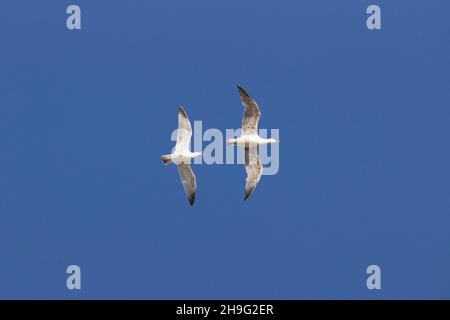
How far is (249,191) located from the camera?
31953 millimetres

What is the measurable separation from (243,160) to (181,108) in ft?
7.14

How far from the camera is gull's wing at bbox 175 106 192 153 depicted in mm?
31297

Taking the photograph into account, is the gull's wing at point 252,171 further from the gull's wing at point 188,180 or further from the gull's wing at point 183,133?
the gull's wing at point 183,133

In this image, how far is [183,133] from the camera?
3134cm

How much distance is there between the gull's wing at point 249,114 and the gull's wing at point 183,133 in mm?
1506

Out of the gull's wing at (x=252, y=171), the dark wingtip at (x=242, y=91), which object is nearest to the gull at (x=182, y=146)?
the gull's wing at (x=252, y=171)

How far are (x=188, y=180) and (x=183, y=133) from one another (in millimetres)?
1462

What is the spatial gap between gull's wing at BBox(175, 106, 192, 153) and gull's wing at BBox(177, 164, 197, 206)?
1.86ft

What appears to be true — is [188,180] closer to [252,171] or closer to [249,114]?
[252,171]

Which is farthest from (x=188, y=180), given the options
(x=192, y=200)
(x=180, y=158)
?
(x=180, y=158)

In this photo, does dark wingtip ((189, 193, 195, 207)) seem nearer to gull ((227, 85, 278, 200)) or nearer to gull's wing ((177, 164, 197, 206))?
gull's wing ((177, 164, 197, 206))

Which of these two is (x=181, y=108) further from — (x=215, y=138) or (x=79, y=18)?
(x=79, y=18)

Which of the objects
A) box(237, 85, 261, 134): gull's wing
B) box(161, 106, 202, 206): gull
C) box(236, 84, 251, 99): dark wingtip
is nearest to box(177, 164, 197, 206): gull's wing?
Result: box(161, 106, 202, 206): gull

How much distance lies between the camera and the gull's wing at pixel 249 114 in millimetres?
30703
